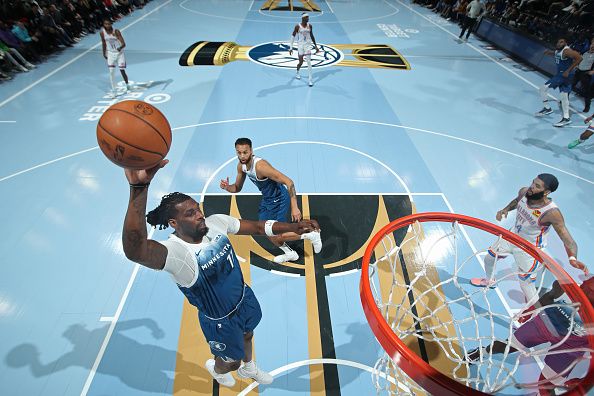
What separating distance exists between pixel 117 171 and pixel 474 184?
6162 mm

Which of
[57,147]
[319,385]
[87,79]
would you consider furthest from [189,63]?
[319,385]

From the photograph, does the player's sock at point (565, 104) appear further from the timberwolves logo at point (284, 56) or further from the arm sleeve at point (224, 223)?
the arm sleeve at point (224, 223)

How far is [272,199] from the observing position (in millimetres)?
4066

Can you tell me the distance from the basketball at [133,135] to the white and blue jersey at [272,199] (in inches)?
64.8

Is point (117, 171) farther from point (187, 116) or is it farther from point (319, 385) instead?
point (319, 385)

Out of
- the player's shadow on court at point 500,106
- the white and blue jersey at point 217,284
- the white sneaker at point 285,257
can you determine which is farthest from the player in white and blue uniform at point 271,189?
the player's shadow on court at point 500,106

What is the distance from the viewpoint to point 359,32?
45.7 feet

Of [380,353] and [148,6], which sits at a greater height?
[380,353]

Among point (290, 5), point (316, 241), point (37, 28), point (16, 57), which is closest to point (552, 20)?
point (290, 5)

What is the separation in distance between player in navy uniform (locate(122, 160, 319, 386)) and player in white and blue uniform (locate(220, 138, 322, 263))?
0.88m

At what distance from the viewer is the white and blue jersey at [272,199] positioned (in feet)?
12.9

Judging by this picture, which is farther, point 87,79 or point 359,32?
point 359,32

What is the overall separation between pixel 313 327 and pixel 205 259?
1.84m

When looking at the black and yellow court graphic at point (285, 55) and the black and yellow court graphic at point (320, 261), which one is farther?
the black and yellow court graphic at point (285, 55)
